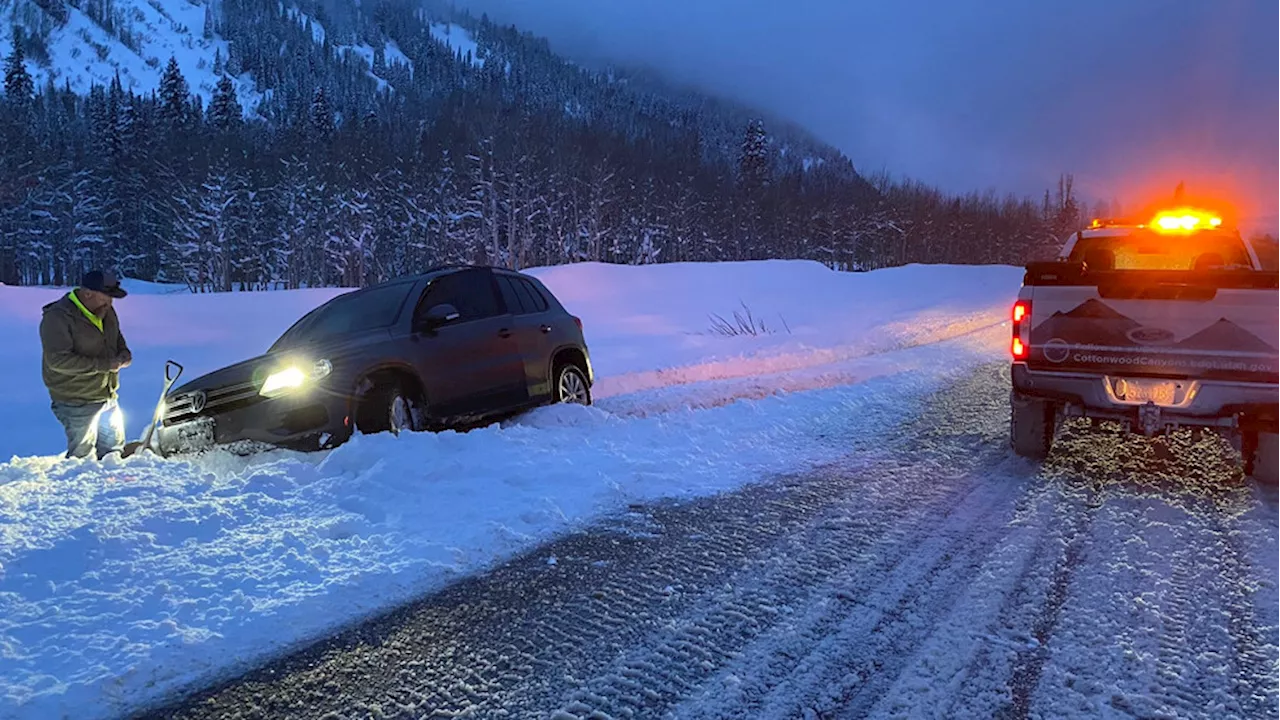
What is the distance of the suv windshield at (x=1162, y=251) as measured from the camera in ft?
22.1

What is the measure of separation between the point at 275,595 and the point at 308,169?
78951mm

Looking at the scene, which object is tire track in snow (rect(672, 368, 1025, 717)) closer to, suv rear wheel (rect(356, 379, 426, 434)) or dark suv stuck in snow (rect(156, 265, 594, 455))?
suv rear wheel (rect(356, 379, 426, 434))

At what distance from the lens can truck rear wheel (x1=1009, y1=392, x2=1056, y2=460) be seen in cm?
600

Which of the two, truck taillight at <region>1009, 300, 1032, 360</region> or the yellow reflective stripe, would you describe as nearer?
truck taillight at <region>1009, 300, 1032, 360</region>

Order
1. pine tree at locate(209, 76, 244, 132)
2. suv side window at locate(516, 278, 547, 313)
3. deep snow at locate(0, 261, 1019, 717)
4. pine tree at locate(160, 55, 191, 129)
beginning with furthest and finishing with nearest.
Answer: pine tree at locate(209, 76, 244, 132), pine tree at locate(160, 55, 191, 129), suv side window at locate(516, 278, 547, 313), deep snow at locate(0, 261, 1019, 717)

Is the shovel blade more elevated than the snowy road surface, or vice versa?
the shovel blade

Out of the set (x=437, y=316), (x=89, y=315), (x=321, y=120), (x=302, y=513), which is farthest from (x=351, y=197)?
(x=302, y=513)

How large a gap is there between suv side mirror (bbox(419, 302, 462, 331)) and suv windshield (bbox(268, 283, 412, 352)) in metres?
0.33

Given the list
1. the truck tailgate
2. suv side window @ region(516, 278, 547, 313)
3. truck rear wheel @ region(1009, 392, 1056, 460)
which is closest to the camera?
the truck tailgate

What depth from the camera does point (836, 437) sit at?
7.17 metres

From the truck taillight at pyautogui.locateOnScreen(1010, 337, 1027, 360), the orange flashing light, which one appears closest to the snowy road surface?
the truck taillight at pyautogui.locateOnScreen(1010, 337, 1027, 360)

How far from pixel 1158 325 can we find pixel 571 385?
558cm

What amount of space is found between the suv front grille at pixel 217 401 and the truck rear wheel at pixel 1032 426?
627 centimetres

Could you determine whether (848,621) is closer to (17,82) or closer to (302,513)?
(302,513)
